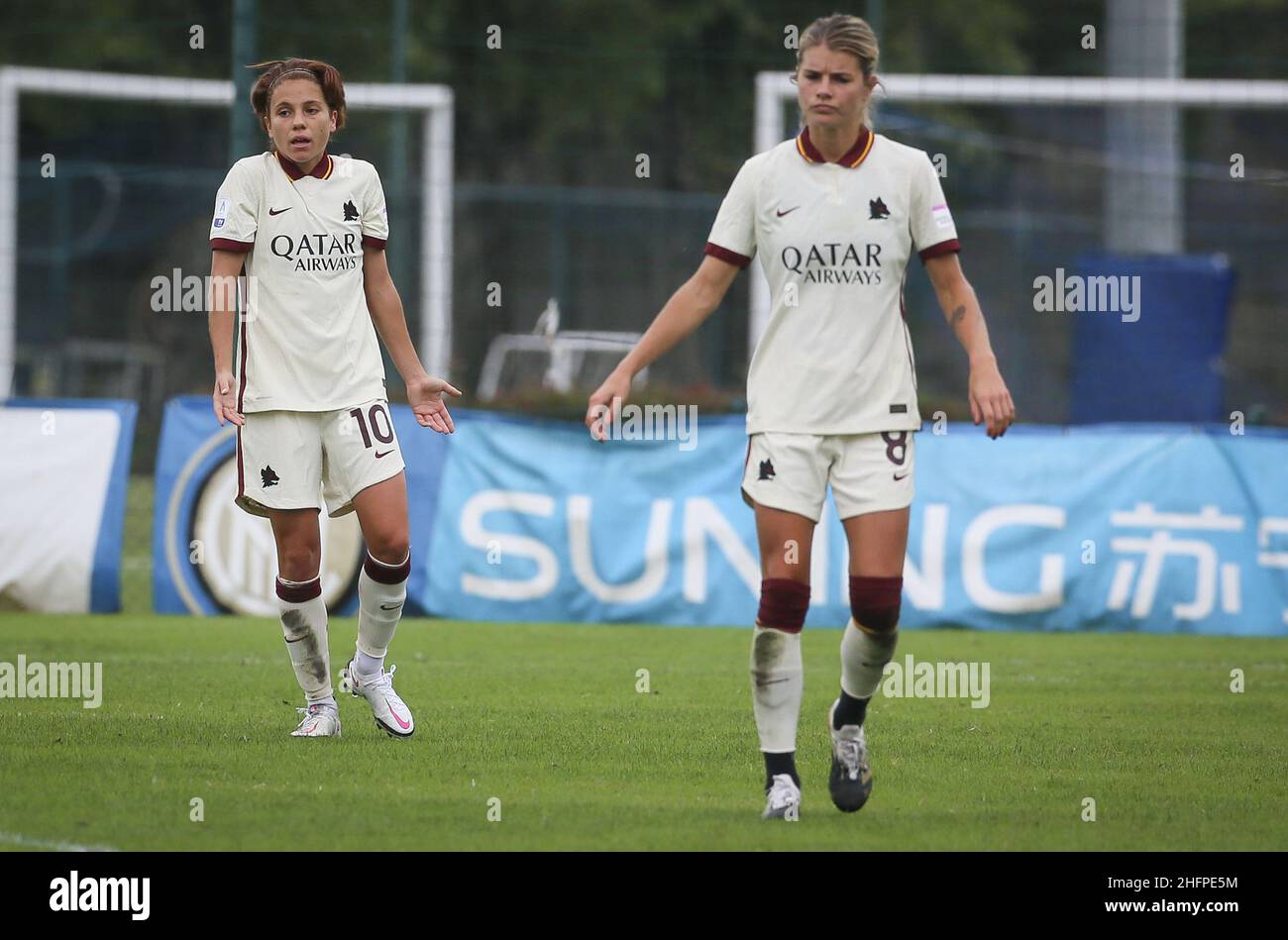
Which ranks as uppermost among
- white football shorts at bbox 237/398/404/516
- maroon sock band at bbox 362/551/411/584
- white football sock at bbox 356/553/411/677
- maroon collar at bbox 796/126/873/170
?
maroon collar at bbox 796/126/873/170

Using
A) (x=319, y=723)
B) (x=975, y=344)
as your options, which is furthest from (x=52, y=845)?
(x=975, y=344)

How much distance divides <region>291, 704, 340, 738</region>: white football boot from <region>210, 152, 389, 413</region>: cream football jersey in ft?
3.85

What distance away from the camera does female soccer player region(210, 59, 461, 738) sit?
23.5 feet

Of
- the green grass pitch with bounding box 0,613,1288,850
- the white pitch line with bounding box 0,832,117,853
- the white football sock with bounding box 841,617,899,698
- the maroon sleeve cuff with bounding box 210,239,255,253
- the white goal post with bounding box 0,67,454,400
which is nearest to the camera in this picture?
the white pitch line with bounding box 0,832,117,853

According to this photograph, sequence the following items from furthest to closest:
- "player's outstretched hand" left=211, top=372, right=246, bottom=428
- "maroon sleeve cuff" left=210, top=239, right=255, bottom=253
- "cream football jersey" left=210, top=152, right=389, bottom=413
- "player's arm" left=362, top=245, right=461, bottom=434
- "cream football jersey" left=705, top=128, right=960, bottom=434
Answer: "player's arm" left=362, top=245, right=461, bottom=434, "cream football jersey" left=210, top=152, right=389, bottom=413, "maroon sleeve cuff" left=210, top=239, right=255, bottom=253, "player's outstretched hand" left=211, top=372, right=246, bottom=428, "cream football jersey" left=705, top=128, right=960, bottom=434

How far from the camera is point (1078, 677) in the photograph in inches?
394

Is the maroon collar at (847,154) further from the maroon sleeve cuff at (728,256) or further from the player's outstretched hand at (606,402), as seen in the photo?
the player's outstretched hand at (606,402)

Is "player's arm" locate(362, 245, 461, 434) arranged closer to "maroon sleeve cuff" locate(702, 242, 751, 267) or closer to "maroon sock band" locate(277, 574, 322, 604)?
"maroon sock band" locate(277, 574, 322, 604)

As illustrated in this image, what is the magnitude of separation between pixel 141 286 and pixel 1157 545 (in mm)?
21987

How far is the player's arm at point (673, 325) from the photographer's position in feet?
19.8

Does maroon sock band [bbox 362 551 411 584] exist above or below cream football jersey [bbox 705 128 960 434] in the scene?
below

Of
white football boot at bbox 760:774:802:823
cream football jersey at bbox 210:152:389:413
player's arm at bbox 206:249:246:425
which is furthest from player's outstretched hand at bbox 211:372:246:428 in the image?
white football boot at bbox 760:774:802:823

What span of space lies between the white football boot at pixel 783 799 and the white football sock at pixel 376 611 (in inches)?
80.7

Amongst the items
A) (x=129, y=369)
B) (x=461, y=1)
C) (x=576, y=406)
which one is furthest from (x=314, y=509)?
(x=461, y=1)
